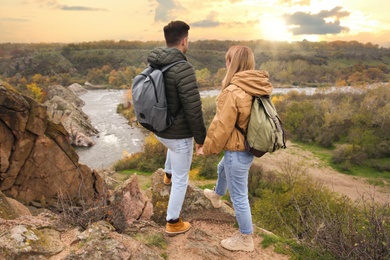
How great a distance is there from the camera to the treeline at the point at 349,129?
30094 millimetres

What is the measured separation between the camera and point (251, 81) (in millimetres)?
3463

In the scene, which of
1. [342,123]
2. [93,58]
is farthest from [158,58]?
[93,58]

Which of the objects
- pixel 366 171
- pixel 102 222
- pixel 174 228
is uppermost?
pixel 102 222

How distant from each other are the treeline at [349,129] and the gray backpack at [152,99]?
29.2 meters

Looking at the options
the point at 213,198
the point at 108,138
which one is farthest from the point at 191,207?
the point at 108,138

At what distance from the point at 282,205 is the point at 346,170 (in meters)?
15.8

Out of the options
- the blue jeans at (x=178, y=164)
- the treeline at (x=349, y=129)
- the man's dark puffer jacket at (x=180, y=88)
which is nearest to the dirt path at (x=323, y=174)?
the treeline at (x=349, y=129)

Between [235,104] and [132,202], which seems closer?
[235,104]

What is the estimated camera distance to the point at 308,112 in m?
41.4

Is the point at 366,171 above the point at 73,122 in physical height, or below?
below

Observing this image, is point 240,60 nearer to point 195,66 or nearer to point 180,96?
point 180,96

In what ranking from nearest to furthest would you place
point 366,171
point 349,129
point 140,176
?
point 366,171 < point 140,176 < point 349,129

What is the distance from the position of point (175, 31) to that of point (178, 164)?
167 cm

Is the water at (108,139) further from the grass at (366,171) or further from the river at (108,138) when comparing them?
the grass at (366,171)
